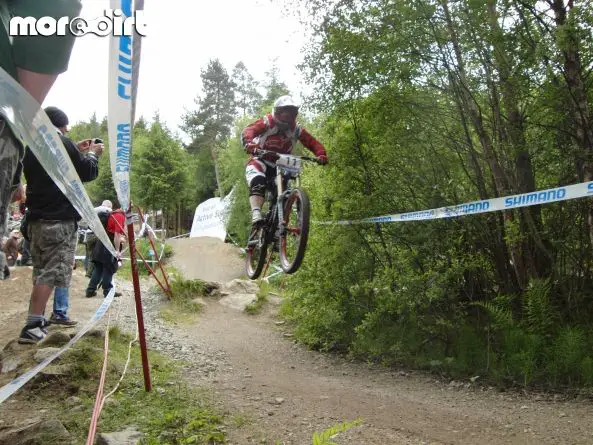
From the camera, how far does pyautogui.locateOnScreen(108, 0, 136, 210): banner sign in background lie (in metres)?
3.18

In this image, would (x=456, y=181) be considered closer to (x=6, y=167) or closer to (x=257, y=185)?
(x=257, y=185)

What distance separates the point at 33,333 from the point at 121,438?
5.60 feet

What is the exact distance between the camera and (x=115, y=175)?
3486 millimetres

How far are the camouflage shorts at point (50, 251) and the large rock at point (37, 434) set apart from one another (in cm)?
135

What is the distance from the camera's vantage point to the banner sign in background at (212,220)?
78.2 feet

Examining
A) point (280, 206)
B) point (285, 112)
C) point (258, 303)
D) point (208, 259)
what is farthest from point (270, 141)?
point (208, 259)

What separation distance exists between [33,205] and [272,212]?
8.73 ft

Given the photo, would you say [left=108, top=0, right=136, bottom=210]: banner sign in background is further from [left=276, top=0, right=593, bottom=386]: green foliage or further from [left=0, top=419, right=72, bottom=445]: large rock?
[left=276, top=0, right=593, bottom=386]: green foliage

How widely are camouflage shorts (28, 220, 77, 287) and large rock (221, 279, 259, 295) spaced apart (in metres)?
6.98

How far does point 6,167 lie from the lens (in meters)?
1.76

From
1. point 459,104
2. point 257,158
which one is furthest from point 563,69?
point 257,158

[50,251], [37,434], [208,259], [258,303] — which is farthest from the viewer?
[208,259]

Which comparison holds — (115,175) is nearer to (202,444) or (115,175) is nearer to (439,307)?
(202,444)

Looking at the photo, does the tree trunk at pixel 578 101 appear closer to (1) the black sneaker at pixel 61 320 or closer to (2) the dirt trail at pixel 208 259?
(1) the black sneaker at pixel 61 320
